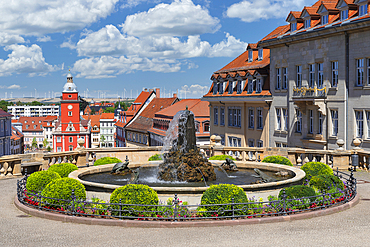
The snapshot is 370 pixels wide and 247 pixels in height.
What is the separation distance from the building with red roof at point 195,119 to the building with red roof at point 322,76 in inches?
1009

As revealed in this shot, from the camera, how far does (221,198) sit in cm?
1512

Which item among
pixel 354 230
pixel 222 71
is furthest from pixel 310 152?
pixel 222 71

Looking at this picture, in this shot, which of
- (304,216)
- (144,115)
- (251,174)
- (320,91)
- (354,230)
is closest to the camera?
(354,230)

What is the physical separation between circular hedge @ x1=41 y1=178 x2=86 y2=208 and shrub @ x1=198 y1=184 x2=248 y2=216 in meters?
4.52

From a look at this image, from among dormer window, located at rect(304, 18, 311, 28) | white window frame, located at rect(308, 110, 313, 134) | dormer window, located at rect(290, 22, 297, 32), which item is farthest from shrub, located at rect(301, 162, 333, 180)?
Result: dormer window, located at rect(290, 22, 297, 32)

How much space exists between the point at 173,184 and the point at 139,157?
480 inches

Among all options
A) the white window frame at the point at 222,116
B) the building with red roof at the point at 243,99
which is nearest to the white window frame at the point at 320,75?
the building with red roof at the point at 243,99

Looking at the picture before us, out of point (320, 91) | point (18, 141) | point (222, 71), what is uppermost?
point (222, 71)

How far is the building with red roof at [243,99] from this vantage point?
165 feet

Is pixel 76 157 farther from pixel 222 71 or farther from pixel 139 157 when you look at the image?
pixel 222 71

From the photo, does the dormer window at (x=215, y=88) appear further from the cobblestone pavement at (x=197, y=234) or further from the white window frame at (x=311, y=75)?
the cobblestone pavement at (x=197, y=234)

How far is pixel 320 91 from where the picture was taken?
133 feet

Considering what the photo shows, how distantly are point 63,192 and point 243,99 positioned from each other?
126ft

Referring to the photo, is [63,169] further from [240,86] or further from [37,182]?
[240,86]
